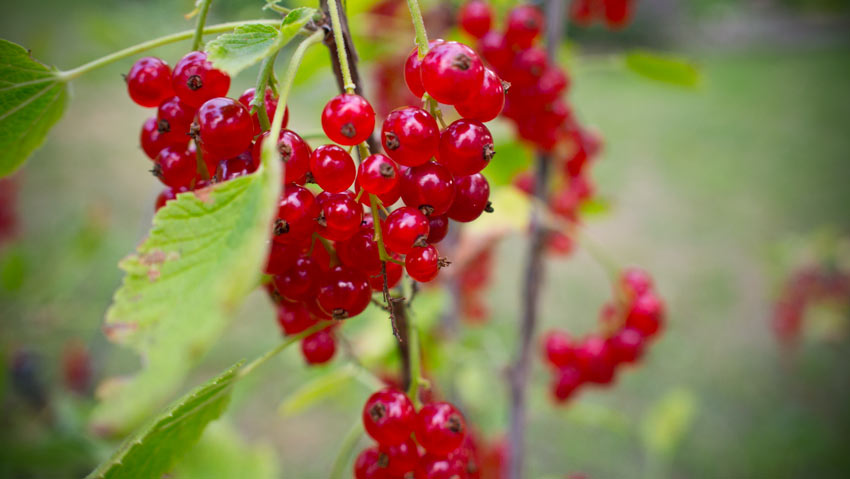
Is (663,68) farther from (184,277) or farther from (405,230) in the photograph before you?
(184,277)

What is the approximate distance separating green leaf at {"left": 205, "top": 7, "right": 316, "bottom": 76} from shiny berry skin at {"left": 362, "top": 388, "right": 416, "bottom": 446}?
11.1 inches

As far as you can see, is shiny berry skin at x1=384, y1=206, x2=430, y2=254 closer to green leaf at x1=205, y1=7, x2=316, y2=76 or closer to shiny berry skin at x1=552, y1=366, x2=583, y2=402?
green leaf at x1=205, y1=7, x2=316, y2=76

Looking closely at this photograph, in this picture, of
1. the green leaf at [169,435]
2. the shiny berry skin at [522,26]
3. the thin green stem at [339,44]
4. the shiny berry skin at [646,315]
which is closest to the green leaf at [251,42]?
the thin green stem at [339,44]

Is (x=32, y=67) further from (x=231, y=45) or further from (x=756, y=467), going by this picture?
(x=756, y=467)

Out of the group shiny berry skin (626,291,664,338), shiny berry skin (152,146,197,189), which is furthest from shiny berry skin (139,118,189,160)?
shiny berry skin (626,291,664,338)

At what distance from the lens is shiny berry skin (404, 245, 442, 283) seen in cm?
38

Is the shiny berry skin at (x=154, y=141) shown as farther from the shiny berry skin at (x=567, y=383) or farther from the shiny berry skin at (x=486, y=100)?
the shiny berry skin at (x=567, y=383)

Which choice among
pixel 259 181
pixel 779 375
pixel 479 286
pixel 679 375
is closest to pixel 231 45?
pixel 259 181

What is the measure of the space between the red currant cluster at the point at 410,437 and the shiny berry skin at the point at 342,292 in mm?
93

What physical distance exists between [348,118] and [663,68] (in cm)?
85

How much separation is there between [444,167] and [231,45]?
0.54 feet

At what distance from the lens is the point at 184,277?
288 millimetres

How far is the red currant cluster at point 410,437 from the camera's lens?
438 millimetres

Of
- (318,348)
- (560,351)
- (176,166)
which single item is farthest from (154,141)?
(560,351)
